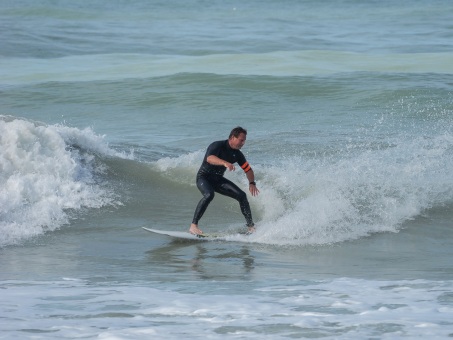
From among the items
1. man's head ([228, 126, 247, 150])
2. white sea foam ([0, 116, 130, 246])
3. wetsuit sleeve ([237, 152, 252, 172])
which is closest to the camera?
man's head ([228, 126, 247, 150])

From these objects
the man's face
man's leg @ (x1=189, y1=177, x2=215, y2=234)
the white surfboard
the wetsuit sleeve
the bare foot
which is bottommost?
the white surfboard

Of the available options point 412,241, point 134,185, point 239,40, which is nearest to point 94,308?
point 412,241

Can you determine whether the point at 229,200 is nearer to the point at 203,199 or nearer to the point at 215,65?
the point at 203,199

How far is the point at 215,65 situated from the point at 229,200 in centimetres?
1786

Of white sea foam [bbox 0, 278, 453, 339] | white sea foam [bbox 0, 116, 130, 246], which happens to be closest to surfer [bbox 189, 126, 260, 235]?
white sea foam [bbox 0, 116, 130, 246]

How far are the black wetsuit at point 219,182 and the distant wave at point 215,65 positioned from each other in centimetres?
1712

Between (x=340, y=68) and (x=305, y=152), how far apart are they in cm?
1311

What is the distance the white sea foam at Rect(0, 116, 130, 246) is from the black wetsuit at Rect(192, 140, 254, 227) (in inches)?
83.7

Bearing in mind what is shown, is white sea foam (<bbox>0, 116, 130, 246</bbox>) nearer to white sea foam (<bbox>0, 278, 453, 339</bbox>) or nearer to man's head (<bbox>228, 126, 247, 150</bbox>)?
man's head (<bbox>228, 126, 247, 150</bbox>)

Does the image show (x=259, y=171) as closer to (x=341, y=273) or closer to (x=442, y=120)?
(x=341, y=273)

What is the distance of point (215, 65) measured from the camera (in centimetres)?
3106

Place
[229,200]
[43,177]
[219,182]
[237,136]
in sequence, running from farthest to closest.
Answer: [229,200] → [43,177] → [219,182] → [237,136]

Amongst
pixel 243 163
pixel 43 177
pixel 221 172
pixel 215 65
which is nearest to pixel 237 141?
pixel 243 163

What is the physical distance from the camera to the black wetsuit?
35.8 ft
